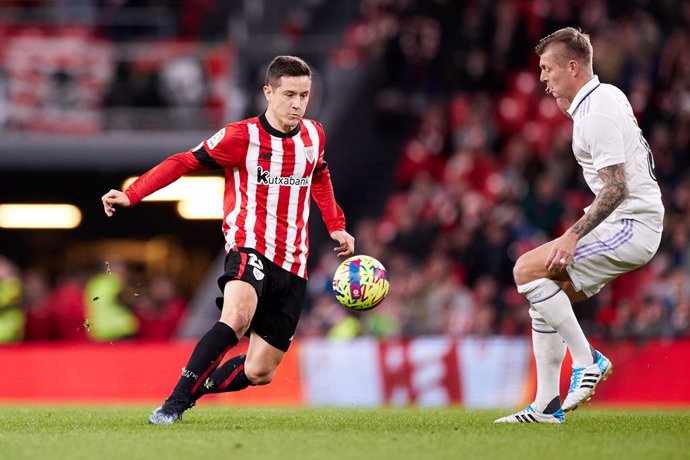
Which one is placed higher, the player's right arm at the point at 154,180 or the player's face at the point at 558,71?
the player's face at the point at 558,71

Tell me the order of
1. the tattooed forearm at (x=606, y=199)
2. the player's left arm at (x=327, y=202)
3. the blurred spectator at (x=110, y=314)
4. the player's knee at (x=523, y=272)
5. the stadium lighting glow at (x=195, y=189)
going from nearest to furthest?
the tattooed forearm at (x=606, y=199), the player's knee at (x=523, y=272), the player's left arm at (x=327, y=202), the blurred spectator at (x=110, y=314), the stadium lighting glow at (x=195, y=189)

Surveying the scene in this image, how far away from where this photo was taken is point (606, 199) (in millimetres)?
7191

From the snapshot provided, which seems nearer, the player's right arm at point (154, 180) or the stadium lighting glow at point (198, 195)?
the player's right arm at point (154, 180)

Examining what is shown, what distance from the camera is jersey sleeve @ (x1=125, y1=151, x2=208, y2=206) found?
7.63 meters

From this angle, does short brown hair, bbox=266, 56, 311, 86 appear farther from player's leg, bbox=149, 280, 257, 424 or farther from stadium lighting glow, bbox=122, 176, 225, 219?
stadium lighting glow, bbox=122, 176, 225, 219

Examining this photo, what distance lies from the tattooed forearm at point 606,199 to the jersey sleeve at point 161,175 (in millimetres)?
2392

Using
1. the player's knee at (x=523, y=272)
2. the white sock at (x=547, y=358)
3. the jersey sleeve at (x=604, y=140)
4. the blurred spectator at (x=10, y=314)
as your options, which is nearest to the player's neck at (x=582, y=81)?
the jersey sleeve at (x=604, y=140)

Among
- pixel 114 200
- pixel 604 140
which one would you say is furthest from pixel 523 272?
pixel 114 200

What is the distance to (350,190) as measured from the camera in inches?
739

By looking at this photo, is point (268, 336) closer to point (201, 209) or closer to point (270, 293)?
point (270, 293)

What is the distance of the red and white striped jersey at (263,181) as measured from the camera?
7.88 metres

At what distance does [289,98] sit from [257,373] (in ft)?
5.89

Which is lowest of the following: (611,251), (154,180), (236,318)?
(236,318)

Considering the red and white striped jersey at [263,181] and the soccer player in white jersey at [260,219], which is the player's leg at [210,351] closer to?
the soccer player in white jersey at [260,219]
